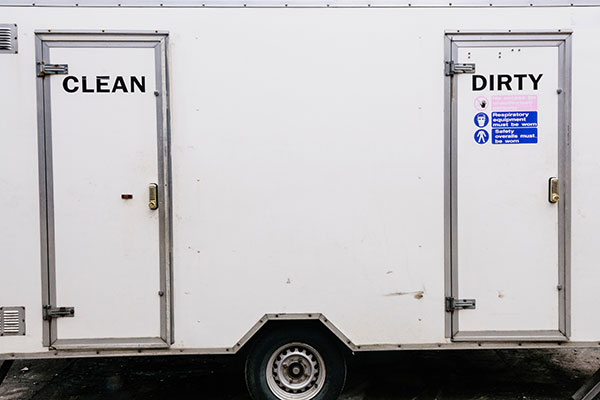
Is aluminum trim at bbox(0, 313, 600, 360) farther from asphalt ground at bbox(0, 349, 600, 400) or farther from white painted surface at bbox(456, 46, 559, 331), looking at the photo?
asphalt ground at bbox(0, 349, 600, 400)

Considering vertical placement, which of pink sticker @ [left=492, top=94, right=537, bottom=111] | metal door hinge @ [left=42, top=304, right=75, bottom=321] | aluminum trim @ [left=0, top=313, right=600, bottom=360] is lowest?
aluminum trim @ [left=0, top=313, right=600, bottom=360]

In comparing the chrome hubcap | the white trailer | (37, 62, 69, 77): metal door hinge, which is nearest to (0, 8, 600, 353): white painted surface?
the white trailer

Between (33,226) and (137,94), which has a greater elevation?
(137,94)

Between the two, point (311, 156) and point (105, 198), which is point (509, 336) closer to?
point (311, 156)

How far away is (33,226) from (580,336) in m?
3.99

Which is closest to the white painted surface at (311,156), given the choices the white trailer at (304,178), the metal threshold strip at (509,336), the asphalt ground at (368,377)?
the white trailer at (304,178)

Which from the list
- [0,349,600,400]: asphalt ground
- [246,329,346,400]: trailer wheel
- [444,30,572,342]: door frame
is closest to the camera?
[444,30,572,342]: door frame

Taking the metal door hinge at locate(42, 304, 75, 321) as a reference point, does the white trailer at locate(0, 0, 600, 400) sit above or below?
above

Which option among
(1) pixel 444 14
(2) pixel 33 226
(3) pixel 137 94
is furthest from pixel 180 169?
(1) pixel 444 14

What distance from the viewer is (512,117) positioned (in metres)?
3.87

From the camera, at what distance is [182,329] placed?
152 inches

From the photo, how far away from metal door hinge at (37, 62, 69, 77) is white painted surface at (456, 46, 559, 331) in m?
2.79

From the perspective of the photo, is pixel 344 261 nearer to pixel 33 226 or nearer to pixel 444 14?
pixel 444 14

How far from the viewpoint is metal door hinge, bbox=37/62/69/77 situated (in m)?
3.75
